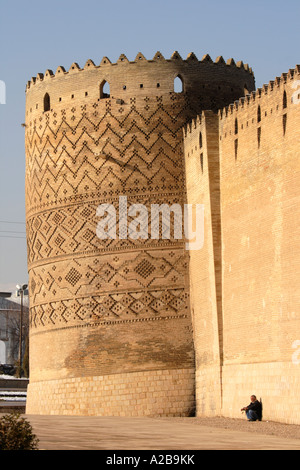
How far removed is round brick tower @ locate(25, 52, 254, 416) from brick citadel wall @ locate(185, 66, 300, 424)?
48 centimetres

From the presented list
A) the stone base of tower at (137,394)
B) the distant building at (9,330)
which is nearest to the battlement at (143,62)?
the stone base of tower at (137,394)

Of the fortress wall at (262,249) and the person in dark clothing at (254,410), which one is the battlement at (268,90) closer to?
the fortress wall at (262,249)

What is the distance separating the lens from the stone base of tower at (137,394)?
1570 cm

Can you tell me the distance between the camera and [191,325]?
16.0 meters

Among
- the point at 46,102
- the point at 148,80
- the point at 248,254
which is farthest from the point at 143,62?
the point at 248,254

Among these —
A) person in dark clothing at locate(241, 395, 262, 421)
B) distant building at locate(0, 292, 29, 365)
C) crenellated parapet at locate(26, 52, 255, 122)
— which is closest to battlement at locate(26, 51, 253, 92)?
crenellated parapet at locate(26, 52, 255, 122)

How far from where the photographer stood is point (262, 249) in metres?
13.5

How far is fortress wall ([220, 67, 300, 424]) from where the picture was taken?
1271 cm

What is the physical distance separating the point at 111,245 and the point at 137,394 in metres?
2.57

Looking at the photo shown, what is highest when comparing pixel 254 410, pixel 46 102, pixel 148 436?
pixel 46 102

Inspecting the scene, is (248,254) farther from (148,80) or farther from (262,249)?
(148,80)

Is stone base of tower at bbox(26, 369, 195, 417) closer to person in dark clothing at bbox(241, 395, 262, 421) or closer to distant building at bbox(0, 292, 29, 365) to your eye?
person in dark clothing at bbox(241, 395, 262, 421)
